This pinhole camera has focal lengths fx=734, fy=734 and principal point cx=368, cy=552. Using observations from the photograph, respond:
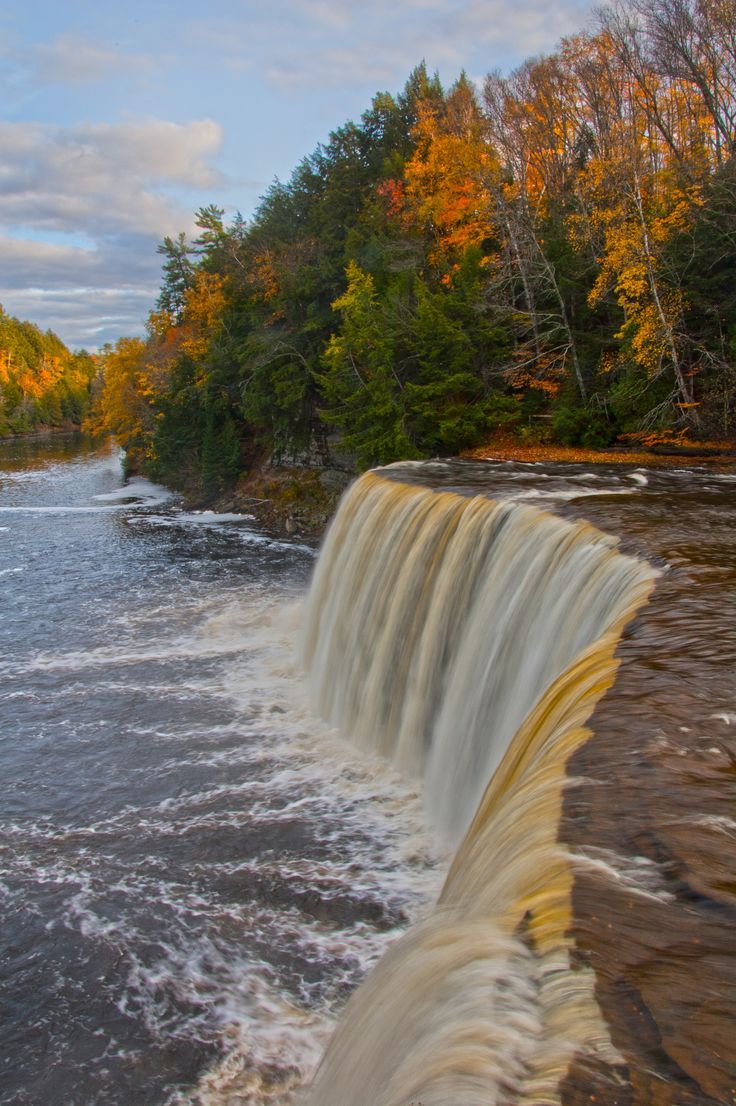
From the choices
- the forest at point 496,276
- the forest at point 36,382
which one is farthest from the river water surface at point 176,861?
the forest at point 36,382

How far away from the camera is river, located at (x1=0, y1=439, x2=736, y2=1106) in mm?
3133

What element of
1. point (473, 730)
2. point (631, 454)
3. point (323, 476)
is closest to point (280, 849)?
point (473, 730)

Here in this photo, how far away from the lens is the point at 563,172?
3080 centimetres

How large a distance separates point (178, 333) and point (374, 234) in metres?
15.5

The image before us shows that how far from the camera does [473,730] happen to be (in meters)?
8.52

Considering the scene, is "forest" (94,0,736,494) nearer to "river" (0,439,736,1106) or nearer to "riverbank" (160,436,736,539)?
"riverbank" (160,436,736,539)

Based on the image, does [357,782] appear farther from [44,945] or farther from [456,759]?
[44,945]

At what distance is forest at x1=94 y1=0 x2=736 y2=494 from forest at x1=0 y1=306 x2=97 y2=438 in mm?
75717

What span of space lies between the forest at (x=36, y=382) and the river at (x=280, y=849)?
327 feet

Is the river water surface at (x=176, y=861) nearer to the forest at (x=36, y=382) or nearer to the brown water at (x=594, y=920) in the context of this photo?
the brown water at (x=594, y=920)

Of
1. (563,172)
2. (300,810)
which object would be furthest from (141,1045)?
(563,172)

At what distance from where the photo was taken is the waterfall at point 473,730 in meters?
2.76

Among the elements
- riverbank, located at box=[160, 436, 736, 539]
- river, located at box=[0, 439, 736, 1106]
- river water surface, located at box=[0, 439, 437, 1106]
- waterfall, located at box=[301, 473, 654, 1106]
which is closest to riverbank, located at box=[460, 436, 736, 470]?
riverbank, located at box=[160, 436, 736, 539]

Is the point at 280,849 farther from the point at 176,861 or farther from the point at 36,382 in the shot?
the point at 36,382
